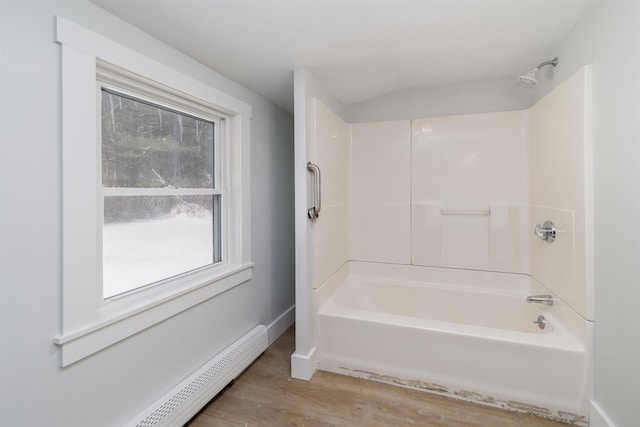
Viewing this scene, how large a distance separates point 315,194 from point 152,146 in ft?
3.37

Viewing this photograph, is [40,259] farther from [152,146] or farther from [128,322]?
[152,146]

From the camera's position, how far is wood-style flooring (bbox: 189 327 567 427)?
1676mm

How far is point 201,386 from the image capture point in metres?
1.72

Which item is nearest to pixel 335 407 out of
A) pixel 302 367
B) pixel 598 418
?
pixel 302 367

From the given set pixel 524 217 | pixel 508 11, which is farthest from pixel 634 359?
pixel 508 11

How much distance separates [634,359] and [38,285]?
239cm

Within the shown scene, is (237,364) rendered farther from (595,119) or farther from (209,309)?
(595,119)

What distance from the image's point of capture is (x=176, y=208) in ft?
6.17

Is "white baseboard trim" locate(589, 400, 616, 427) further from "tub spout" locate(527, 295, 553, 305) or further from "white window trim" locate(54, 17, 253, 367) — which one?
"white window trim" locate(54, 17, 253, 367)

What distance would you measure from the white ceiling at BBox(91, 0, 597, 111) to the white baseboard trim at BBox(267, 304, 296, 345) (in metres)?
1.94

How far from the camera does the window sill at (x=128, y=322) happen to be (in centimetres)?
119

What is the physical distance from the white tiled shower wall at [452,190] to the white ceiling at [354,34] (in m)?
0.34

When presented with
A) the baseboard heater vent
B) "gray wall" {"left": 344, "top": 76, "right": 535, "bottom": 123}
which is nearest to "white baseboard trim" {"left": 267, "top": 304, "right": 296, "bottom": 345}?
the baseboard heater vent

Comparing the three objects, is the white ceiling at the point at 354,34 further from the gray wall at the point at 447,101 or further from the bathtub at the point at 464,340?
the bathtub at the point at 464,340
